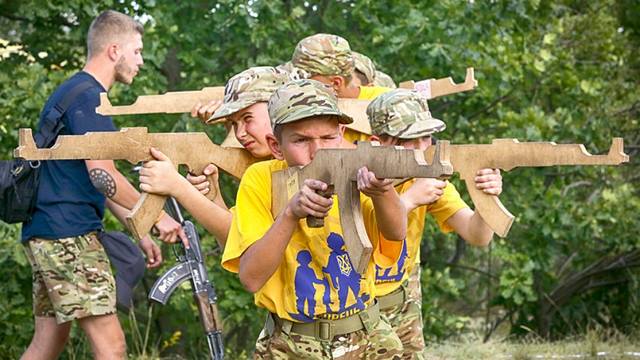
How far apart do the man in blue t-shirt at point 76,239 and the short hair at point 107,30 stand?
0.16m

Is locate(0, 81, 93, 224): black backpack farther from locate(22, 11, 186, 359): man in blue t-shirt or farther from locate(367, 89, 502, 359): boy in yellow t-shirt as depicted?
locate(367, 89, 502, 359): boy in yellow t-shirt

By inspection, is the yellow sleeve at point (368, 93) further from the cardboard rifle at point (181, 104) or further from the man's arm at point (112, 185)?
the man's arm at point (112, 185)

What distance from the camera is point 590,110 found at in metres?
10.1

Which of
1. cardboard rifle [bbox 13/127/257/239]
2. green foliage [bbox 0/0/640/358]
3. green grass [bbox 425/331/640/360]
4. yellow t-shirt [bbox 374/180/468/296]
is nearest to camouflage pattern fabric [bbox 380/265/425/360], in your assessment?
yellow t-shirt [bbox 374/180/468/296]

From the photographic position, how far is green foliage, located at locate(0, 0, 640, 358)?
330 inches

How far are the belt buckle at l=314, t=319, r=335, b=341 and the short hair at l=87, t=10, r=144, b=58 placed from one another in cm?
210

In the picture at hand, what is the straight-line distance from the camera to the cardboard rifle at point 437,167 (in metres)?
3.06

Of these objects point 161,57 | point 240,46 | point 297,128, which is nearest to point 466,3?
point 240,46

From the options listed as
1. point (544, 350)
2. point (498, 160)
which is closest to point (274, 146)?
point (498, 160)

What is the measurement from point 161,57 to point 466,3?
2.11 m

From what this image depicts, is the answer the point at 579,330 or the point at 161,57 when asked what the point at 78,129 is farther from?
the point at 579,330

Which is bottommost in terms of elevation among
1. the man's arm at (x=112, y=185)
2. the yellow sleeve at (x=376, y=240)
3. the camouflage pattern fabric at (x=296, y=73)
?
the yellow sleeve at (x=376, y=240)

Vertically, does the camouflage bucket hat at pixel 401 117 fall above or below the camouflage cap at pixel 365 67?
below

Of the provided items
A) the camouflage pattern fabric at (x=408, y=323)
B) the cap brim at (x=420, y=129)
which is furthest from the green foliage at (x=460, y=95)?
the cap brim at (x=420, y=129)
